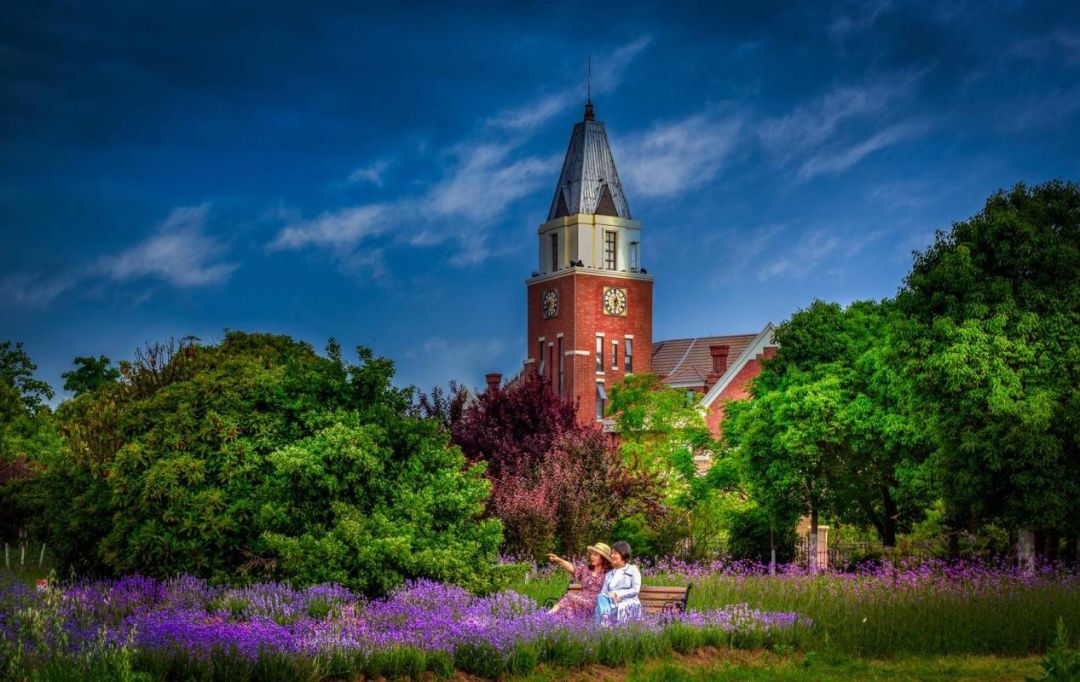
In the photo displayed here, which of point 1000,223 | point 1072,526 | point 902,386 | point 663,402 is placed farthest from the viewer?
point 663,402

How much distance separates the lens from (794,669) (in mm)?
16062

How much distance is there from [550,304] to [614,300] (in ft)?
16.8

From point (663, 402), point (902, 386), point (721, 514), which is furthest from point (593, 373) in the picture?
point (902, 386)

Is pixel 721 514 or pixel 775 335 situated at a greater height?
pixel 775 335

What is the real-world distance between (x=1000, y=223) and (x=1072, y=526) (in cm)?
715

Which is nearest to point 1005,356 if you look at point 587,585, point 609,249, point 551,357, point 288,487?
point 587,585

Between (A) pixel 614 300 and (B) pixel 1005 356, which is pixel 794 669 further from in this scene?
(A) pixel 614 300

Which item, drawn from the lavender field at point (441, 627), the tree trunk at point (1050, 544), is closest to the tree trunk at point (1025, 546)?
the tree trunk at point (1050, 544)

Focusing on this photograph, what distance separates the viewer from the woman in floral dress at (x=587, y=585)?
17.3 meters

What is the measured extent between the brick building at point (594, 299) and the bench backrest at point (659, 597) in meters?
82.6

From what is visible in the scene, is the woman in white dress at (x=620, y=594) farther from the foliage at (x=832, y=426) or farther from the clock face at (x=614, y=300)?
the clock face at (x=614, y=300)

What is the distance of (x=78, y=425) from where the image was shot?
31.7 meters

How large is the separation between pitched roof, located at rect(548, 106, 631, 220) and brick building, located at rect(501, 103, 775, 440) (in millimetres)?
82

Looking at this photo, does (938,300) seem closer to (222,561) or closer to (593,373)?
(222,561)
